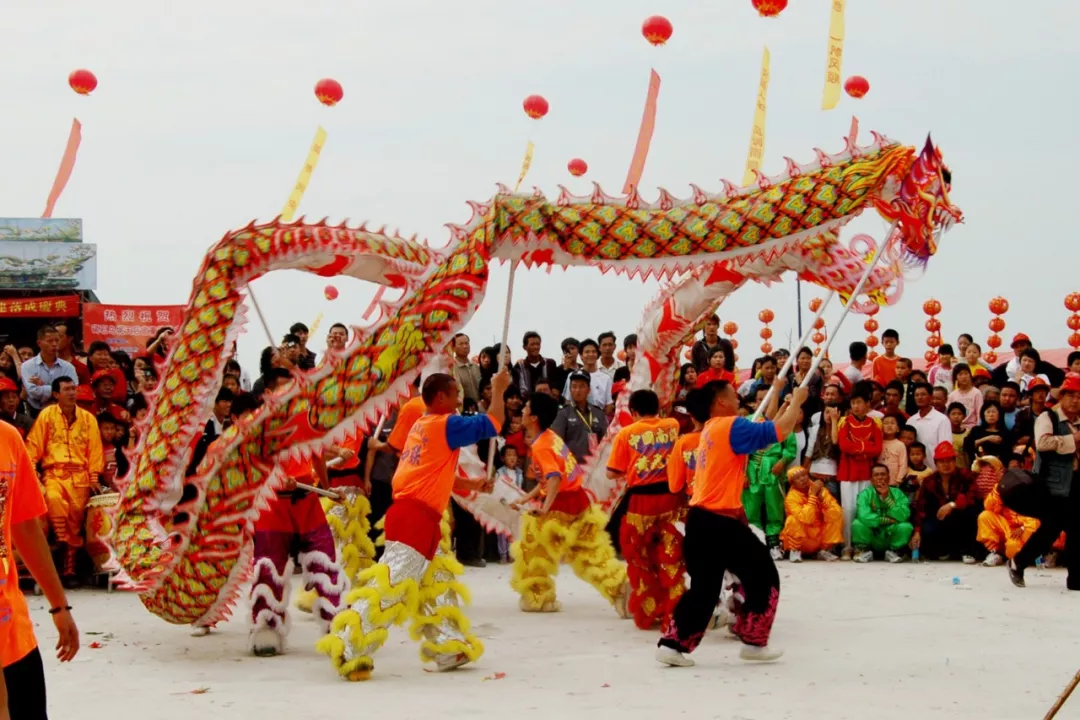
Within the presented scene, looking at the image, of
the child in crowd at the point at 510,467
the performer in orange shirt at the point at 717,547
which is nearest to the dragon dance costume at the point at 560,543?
the performer in orange shirt at the point at 717,547

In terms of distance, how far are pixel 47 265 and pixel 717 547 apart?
13025mm

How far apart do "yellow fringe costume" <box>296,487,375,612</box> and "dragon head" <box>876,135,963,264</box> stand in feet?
11.2

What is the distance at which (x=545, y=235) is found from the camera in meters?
6.63

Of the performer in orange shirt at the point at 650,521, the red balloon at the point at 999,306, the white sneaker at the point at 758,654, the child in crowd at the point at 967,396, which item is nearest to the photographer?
the white sneaker at the point at 758,654

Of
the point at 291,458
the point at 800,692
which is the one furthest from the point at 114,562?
the point at 800,692

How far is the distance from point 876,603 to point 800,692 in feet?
8.53

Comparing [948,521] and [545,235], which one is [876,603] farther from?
[545,235]

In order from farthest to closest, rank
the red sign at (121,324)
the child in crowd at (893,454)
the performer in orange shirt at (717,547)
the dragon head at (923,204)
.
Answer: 1. the red sign at (121,324)
2. the child in crowd at (893,454)
3. the dragon head at (923,204)
4. the performer in orange shirt at (717,547)

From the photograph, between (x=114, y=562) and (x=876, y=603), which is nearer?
(x=114, y=562)

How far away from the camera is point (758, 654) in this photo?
602cm

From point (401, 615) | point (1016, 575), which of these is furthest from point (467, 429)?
point (1016, 575)

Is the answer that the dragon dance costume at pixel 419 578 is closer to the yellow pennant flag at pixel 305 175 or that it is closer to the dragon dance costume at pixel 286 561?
the dragon dance costume at pixel 286 561

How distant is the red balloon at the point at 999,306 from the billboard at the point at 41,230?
11452 mm

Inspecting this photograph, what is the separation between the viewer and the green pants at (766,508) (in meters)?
9.96
